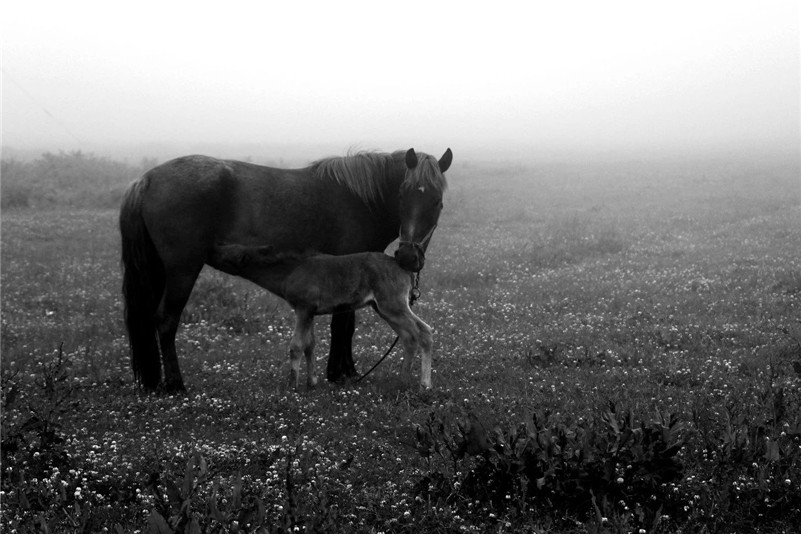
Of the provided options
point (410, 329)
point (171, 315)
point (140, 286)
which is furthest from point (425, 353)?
point (140, 286)

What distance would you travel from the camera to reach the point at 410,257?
26.7 ft

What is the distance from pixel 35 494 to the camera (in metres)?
5.44

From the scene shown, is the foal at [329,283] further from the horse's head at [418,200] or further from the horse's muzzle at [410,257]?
the horse's head at [418,200]

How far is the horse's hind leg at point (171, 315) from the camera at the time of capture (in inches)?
331

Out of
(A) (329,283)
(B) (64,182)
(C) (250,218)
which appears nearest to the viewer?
(A) (329,283)

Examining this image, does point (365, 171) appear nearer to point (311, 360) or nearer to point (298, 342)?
point (298, 342)

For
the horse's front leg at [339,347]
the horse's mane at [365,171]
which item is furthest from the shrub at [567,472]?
the horse's mane at [365,171]

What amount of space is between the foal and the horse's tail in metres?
0.82

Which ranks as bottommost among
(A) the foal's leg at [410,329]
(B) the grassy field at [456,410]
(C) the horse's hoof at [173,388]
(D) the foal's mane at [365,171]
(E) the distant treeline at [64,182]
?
(C) the horse's hoof at [173,388]

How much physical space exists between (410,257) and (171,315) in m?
2.95

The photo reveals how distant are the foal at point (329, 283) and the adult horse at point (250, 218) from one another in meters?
0.30

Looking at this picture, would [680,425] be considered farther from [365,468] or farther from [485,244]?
[485,244]

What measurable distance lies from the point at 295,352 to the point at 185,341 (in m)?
3.61

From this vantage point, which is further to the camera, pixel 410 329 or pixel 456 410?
pixel 410 329
